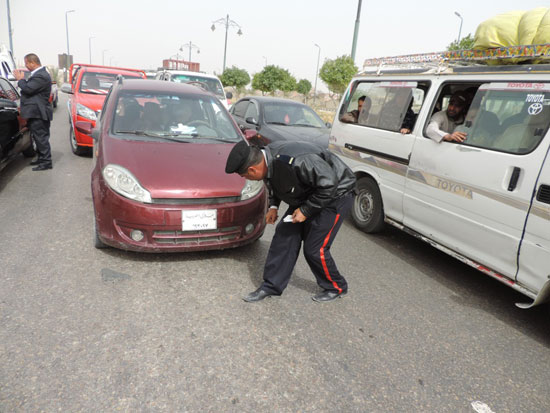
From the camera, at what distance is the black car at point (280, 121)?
297 inches

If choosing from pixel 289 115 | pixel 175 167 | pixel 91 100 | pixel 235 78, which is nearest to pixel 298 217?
pixel 175 167

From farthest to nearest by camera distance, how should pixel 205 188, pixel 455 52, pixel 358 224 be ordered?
pixel 358 224
pixel 455 52
pixel 205 188

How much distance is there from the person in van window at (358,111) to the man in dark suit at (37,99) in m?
4.52

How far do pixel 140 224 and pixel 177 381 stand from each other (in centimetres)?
147

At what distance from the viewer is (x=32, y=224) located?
4.30 metres

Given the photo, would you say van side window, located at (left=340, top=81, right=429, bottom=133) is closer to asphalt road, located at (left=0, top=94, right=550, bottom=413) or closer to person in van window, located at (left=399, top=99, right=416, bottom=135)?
person in van window, located at (left=399, top=99, right=416, bottom=135)

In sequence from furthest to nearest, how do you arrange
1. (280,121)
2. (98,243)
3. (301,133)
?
(280,121), (301,133), (98,243)

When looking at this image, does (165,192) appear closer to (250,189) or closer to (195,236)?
(195,236)

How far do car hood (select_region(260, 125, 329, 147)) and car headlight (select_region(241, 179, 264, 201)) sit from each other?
3.60 meters

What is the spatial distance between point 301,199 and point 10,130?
16.8ft

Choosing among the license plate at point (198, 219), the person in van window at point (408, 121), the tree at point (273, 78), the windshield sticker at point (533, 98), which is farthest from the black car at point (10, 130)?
the tree at point (273, 78)

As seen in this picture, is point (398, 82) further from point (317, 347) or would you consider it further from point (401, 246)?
point (317, 347)

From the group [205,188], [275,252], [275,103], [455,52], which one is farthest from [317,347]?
[275,103]

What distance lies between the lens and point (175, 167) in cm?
364
